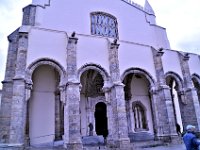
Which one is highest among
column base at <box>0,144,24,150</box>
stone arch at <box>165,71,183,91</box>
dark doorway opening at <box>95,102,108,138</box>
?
stone arch at <box>165,71,183,91</box>

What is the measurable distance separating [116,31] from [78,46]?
5499mm

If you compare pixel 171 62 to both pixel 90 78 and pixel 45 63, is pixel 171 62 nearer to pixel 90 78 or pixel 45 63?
pixel 90 78

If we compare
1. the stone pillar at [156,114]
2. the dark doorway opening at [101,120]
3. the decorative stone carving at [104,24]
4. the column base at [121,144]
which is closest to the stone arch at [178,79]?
the stone pillar at [156,114]

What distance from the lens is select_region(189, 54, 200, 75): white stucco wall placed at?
15.2m

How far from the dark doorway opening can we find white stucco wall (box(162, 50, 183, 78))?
18.0ft

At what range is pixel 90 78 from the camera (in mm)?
15172

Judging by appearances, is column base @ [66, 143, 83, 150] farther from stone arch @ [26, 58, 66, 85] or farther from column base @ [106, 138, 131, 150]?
stone arch @ [26, 58, 66, 85]

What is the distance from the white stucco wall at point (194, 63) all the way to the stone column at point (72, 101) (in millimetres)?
9335

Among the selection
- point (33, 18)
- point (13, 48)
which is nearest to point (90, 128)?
point (13, 48)

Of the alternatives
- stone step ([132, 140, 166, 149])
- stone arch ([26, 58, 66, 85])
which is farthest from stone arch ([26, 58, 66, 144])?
stone step ([132, 140, 166, 149])

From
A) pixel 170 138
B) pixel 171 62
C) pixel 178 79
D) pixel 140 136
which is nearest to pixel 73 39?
pixel 171 62

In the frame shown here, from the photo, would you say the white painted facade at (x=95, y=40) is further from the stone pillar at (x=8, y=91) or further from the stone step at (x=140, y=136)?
the stone pillar at (x=8, y=91)

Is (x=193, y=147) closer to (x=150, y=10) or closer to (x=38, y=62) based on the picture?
(x=38, y=62)

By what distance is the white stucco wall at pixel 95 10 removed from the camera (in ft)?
46.4
